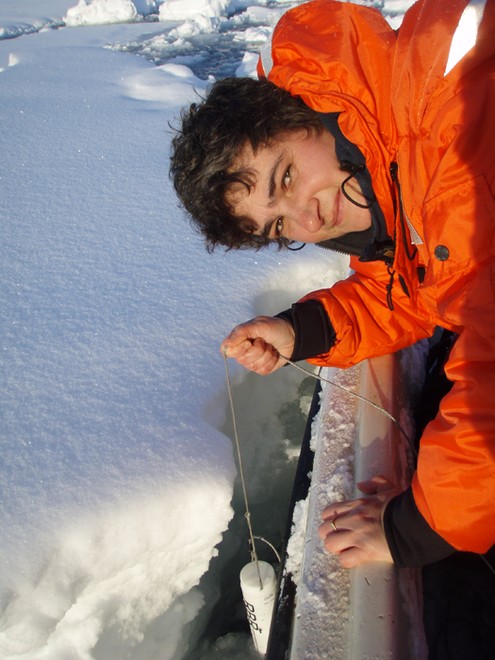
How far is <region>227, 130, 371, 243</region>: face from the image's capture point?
1.10 metres

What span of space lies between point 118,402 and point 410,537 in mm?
935

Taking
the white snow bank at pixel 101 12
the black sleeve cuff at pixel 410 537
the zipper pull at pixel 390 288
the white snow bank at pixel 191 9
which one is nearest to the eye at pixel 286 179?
the zipper pull at pixel 390 288

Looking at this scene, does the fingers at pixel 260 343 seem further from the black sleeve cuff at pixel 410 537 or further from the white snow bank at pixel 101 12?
the white snow bank at pixel 101 12

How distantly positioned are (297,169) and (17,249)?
1.60m

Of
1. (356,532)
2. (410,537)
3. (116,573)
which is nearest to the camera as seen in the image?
(410,537)

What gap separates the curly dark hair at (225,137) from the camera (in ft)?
3.66

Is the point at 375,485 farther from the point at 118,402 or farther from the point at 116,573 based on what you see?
the point at 118,402

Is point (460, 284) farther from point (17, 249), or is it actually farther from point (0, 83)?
point (0, 83)

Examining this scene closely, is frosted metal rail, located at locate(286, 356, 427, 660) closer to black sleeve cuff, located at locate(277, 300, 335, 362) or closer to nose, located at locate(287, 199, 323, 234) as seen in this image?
black sleeve cuff, located at locate(277, 300, 335, 362)

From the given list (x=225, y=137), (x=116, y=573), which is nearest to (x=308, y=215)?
(x=225, y=137)

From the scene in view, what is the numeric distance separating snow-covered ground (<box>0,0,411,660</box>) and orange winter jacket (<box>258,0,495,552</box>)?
67 cm

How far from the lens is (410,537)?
0.87 m

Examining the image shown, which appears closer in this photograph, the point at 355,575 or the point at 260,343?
the point at 355,575

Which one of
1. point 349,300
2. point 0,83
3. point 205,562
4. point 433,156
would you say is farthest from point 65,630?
point 0,83
